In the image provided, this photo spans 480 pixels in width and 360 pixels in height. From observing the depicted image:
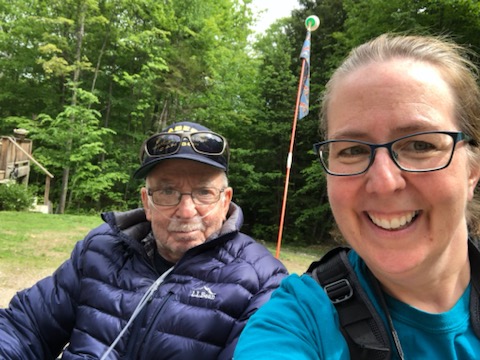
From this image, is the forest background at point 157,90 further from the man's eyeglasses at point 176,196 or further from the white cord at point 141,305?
the white cord at point 141,305

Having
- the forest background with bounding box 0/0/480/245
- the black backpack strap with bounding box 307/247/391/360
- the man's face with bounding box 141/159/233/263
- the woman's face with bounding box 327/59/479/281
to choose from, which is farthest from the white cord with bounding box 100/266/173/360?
the forest background with bounding box 0/0/480/245

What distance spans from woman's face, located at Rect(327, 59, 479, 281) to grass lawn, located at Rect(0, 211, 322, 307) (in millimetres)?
4988

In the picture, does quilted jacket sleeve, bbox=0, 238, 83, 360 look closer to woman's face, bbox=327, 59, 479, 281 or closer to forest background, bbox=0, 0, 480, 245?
woman's face, bbox=327, 59, 479, 281

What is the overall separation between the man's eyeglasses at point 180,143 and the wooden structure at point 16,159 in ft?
44.6

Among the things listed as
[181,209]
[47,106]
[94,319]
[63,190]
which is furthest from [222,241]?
[47,106]

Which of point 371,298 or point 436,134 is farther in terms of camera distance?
point 371,298

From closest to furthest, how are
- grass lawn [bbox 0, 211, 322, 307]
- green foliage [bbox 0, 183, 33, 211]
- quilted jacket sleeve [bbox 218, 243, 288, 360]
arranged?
quilted jacket sleeve [bbox 218, 243, 288, 360] < grass lawn [bbox 0, 211, 322, 307] < green foliage [bbox 0, 183, 33, 211]

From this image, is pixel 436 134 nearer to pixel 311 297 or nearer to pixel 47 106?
pixel 311 297

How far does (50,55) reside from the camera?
16.9m

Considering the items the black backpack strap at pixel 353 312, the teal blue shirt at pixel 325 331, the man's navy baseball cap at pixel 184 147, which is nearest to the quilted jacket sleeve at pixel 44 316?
the man's navy baseball cap at pixel 184 147

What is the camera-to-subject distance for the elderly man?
172cm

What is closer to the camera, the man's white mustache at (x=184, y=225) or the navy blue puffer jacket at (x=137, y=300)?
the navy blue puffer jacket at (x=137, y=300)

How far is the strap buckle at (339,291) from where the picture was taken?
1.06 m

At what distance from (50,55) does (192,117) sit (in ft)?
22.2
